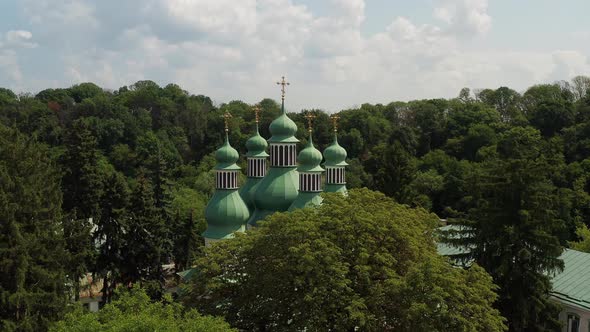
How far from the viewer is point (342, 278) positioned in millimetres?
19703

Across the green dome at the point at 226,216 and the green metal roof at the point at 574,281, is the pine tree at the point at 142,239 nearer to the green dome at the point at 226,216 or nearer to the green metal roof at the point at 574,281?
the green dome at the point at 226,216

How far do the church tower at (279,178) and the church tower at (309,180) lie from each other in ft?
3.27

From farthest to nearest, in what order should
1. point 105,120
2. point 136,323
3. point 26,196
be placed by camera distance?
1. point 105,120
2. point 26,196
3. point 136,323

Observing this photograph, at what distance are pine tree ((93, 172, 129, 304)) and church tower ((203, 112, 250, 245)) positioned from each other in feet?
14.8

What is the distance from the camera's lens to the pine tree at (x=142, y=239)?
3350 cm

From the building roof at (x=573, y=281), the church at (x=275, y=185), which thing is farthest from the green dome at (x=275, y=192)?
the building roof at (x=573, y=281)

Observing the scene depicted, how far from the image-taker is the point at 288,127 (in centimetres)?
3725

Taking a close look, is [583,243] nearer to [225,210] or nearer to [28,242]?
[225,210]

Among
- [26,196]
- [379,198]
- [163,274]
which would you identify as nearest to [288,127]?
[163,274]

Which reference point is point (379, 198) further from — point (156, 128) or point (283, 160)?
point (156, 128)

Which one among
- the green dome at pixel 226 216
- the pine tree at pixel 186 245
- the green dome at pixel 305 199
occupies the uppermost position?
the green dome at pixel 305 199

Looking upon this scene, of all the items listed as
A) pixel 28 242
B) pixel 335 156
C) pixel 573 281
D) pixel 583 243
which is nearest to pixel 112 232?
pixel 28 242

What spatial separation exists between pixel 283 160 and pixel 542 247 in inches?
633

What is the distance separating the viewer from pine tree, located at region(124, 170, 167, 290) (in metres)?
33.5
